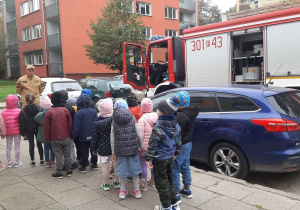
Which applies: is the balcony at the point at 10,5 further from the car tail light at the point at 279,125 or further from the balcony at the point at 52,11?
the car tail light at the point at 279,125

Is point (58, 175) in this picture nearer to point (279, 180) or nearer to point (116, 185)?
point (116, 185)

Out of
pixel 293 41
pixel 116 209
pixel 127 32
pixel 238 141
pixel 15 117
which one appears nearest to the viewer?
pixel 116 209

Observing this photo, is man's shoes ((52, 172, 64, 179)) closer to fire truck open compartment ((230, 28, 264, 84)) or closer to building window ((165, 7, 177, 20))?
fire truck open compartment ((230, 28, 264, 84))

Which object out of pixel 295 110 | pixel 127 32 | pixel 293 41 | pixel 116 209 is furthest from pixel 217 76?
pixel 127 32

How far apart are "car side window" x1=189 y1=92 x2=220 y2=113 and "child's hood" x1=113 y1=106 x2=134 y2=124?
1.67 m

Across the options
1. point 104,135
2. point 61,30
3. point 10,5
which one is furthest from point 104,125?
point 10,5

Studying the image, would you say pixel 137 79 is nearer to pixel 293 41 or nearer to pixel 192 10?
pixel 293 41

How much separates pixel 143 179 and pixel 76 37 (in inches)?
974

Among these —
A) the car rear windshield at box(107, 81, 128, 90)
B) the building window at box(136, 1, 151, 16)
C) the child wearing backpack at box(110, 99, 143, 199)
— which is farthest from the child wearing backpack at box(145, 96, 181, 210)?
the building window at box(136, 1, 151, 16)

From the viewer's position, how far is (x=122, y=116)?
12.3ft

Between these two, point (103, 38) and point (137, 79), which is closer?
point (137, 79)

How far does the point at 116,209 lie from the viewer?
3.65 meters

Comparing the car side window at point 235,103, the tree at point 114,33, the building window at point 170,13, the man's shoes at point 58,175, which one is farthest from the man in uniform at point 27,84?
the building window at point 170,13

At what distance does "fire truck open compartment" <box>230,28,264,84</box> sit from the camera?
762cm
